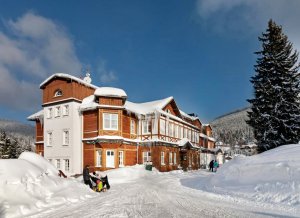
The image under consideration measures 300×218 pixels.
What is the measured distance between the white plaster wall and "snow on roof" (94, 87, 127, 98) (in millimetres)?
3058

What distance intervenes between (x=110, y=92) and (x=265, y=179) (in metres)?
19.5

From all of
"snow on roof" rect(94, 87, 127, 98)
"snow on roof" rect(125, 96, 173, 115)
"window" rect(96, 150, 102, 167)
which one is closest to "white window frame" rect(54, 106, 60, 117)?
"snow on roof" rect(94, 87, 127, 98)

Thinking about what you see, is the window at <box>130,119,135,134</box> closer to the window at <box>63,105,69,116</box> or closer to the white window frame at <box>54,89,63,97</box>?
the window at <box>63,105,69,116</box>

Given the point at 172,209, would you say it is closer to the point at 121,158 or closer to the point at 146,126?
the point at 121,158

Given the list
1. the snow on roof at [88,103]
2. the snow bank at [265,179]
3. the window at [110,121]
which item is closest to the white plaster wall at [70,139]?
the snow on roof at [88,103]

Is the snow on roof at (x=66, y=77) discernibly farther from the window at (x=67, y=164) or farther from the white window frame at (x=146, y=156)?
the white window frame at (x=146, y=156)

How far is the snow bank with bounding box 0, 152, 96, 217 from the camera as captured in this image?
11.0 metres

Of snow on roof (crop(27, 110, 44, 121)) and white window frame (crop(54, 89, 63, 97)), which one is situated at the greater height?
white window frame (crop(54, 89, 63, 97))

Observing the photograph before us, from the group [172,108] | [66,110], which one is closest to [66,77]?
[66,110]

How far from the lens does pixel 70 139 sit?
30.7 metres

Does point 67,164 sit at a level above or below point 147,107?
below

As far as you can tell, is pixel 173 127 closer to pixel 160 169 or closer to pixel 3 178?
pixel 160 169

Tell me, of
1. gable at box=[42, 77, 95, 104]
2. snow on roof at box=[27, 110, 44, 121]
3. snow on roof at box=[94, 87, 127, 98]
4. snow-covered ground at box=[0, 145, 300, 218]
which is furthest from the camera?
snow on roof at box=[27, 110, 44, 121]

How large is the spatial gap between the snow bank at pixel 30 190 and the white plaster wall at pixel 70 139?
47.0 ft
